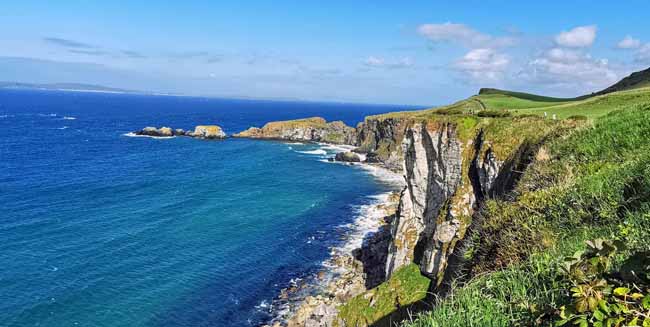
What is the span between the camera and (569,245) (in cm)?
681

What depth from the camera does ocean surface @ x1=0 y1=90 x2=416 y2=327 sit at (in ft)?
115

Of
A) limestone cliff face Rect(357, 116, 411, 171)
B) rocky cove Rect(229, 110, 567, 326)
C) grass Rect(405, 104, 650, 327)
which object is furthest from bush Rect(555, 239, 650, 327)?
limestone cliff face Rect(357, 116, 411, 171)

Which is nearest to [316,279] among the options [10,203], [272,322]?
[272,322]

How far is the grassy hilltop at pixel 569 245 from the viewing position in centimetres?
420

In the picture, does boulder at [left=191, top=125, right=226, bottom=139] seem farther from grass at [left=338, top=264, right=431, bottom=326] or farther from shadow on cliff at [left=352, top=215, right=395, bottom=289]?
grass at [left=338, top=264, right=431, bottom=326]

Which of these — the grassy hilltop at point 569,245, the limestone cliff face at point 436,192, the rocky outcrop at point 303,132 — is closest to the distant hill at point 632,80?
the limestone cliff face at point 436,192

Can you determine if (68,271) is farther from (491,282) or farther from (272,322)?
(491,282)

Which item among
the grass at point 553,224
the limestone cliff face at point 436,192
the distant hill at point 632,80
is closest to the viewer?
the grass at point 553,224

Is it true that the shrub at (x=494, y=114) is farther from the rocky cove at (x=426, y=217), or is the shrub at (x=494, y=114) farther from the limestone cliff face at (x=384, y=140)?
the limestone cliff face at (x=384, y=140)

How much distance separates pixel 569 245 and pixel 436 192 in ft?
99.2

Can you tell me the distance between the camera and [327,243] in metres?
50.1

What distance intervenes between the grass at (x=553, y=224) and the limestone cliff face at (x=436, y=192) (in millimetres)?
13010

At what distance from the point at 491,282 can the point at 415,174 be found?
3257 centimetres

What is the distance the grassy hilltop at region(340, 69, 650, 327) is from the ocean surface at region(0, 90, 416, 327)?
2810 centimetres
